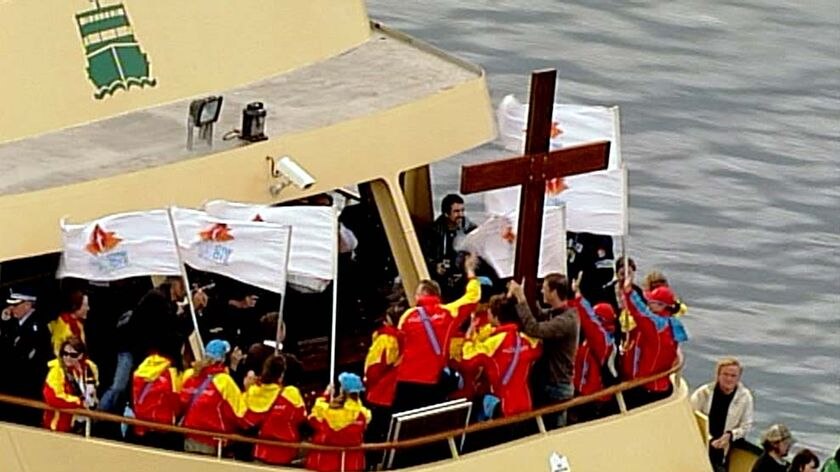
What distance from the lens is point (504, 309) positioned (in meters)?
20.0

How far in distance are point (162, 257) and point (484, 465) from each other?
8.56 feet

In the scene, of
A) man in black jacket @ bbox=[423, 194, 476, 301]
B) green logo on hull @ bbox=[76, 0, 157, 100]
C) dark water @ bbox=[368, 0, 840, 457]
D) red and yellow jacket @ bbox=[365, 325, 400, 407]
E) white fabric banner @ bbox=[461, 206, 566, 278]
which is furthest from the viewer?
dark water @ bbox=[368, 0, 840, 457]

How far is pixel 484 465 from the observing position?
20.0 metres

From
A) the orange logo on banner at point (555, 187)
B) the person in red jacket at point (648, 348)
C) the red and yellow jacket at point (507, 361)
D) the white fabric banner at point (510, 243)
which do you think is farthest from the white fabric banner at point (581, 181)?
the red and yellow jacket at point (507, 361)

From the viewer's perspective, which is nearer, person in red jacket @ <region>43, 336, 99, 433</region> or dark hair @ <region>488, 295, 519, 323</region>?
person in red jacket @ <region>43, 336, 99, 433</region>

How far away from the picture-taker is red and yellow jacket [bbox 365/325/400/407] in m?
19.7

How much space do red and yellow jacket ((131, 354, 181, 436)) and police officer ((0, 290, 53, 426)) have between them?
3.12ft

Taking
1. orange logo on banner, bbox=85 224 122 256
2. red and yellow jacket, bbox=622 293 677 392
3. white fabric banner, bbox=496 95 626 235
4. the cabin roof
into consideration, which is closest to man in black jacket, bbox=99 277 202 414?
orange logo on banner, bbox=85 224 122 256

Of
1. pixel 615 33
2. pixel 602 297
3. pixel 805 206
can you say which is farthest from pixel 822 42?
pixel 602 297

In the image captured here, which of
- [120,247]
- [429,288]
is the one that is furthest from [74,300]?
[429,288]

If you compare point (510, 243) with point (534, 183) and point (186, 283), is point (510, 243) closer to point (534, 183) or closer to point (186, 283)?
point (534, 183)

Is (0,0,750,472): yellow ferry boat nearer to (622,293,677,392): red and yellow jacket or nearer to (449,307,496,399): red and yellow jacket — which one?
(622,293,677,392): red and yellow jacket

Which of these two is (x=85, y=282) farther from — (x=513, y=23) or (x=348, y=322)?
(x=513, y=23)

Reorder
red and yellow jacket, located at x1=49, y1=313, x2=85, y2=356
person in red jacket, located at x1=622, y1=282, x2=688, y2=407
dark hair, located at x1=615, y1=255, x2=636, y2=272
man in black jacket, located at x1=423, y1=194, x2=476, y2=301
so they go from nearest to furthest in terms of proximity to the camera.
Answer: red and yellow jacket, located at x1=49, y1=313, x2=85, y2=356
person in red jacket, located at x1=622, y1=282, x2=688, y2=407
dark hair, located at x1=615, y1=255, x2=636, y2=272
man in black jacket, located at x1=423, y1=194, x2=476, y2=301
